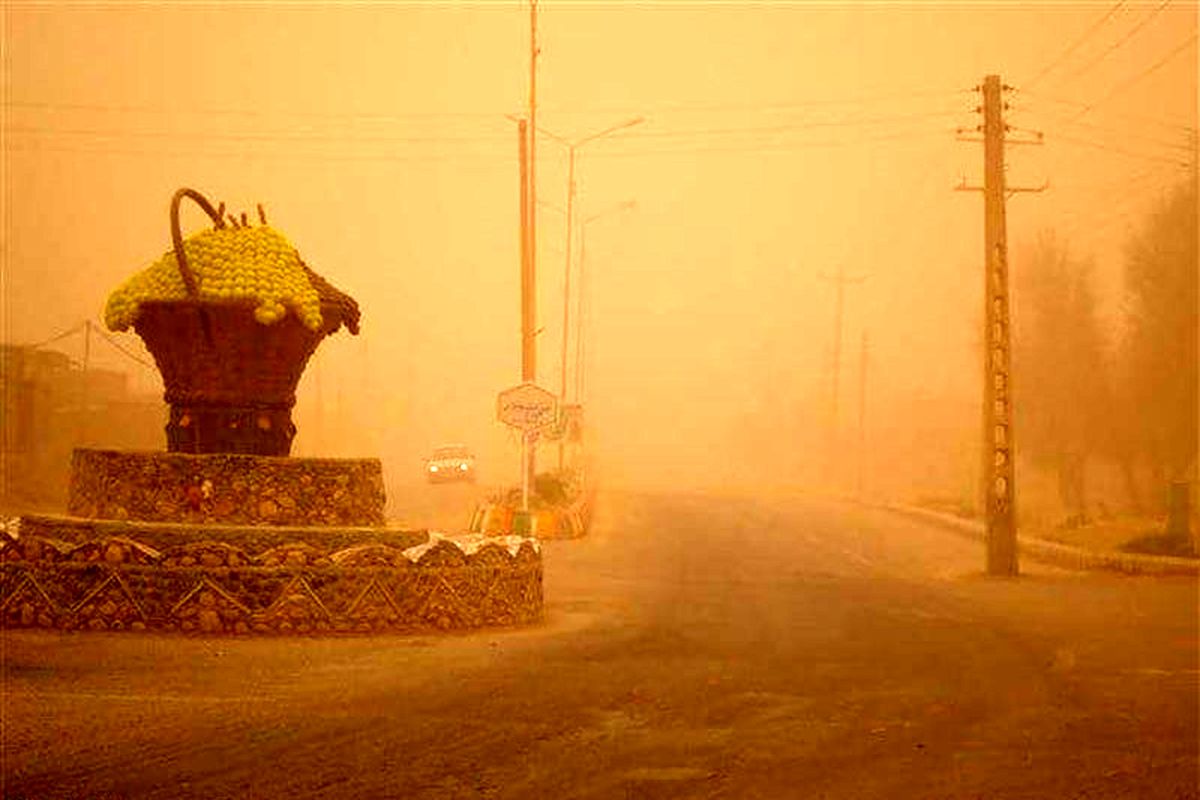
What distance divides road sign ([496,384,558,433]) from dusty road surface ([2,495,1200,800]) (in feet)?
23.3

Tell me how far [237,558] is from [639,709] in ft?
17.2

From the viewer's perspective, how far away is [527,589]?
17.5m

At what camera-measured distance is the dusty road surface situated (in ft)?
28.2

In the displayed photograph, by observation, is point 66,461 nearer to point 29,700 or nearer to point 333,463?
point 333,463

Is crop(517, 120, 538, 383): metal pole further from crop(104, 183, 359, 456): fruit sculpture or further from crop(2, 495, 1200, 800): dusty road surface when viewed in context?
crop(104, 183, 359, 456): fruit sculpture

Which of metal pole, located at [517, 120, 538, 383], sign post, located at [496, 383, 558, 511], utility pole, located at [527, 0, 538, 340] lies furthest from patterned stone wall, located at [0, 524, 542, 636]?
utility pole, located at [527, 0, 538, 340]

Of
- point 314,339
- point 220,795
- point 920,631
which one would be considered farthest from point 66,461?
point 220,795

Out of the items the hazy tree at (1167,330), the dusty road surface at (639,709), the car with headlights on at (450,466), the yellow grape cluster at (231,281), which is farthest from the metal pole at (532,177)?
the car with headlights on at (450,466)

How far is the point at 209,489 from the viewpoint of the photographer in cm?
1565

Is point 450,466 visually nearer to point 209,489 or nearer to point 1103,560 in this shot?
point 1103,560

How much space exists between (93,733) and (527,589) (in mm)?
8326

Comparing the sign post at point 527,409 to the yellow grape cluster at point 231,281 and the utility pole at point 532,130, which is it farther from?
the yellow grape cluster at point 231,281

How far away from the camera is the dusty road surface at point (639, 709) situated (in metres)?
8.59

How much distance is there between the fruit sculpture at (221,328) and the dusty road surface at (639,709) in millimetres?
2990
